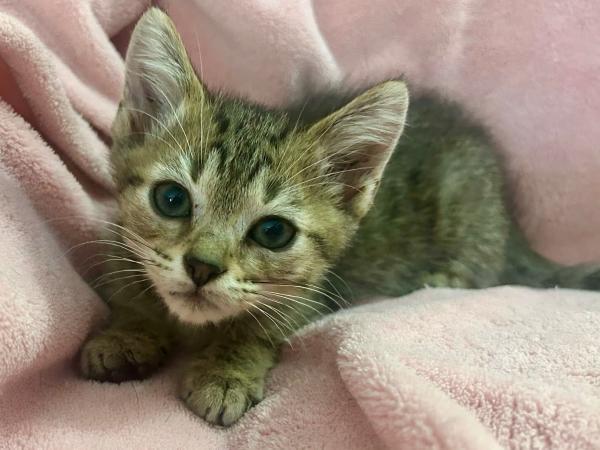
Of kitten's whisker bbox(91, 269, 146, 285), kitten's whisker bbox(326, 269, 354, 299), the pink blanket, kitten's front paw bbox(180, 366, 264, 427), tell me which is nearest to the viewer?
the pink blanket

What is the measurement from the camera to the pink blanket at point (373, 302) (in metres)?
0.90

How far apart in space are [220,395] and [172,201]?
318mm

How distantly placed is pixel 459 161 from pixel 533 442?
845 mm

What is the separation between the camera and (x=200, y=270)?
0.96 m

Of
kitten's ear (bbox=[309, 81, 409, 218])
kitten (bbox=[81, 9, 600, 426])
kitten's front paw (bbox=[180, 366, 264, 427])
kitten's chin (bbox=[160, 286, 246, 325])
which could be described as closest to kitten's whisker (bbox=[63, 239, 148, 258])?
kitten (bbox=[81, 9, 600, 426])

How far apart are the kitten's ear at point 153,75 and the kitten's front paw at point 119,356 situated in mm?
365

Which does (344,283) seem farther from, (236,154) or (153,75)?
(153,75)

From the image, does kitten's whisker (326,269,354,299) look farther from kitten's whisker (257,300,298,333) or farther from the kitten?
kitten's whisker (257,300,298,333)

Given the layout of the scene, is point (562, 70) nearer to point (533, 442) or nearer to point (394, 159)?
point (394, 159)

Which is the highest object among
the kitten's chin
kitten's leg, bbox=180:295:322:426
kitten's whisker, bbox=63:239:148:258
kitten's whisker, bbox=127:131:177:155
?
kitten's whisker, bbox=127:131:177:155

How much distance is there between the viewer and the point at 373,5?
1576 millimetres

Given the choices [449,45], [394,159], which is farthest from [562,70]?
[394,159]

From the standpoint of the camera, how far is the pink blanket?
903mm

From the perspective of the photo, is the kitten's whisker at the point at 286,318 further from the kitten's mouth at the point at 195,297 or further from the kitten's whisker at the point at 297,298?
the kitten's mouth at the point at 195,297
